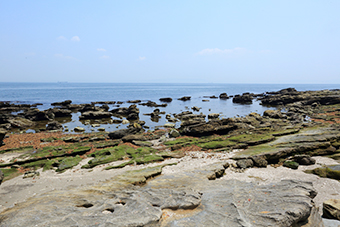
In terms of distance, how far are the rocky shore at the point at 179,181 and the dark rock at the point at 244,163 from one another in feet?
0.30

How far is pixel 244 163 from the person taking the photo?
18.1 m

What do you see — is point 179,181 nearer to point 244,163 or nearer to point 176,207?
point 176,207

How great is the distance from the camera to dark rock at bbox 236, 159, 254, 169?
58.2 ft

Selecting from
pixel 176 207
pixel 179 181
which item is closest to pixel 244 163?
pixel 179 181

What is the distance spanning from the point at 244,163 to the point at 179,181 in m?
7.87

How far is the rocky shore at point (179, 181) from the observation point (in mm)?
8672

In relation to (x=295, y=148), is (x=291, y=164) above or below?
below

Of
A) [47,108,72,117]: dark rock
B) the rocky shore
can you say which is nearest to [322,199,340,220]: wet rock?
the rocky shore

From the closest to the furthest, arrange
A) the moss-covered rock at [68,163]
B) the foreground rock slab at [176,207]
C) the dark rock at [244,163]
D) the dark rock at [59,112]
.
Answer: the foreground rock slab at [176,207], the dark rock at [244,163], the moss-covered rock at [68,163], the dark rock at [59,112]

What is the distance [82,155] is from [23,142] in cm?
1285

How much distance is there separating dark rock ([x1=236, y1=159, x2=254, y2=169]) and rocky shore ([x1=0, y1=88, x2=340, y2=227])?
93 mm

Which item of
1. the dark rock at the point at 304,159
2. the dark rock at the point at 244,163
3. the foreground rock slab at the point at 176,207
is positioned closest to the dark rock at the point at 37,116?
the foreground rock slab at the point at 176,207

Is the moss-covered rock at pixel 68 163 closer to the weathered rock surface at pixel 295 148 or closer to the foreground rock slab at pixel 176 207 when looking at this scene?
the foreground rock slab at pixel 176 207

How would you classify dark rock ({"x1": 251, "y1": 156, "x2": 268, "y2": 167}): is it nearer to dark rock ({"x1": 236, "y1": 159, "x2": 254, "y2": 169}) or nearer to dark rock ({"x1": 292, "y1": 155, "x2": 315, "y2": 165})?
dark rock ({"x1": 236, "y1": 159, "x2": 254, "y2": 169})
